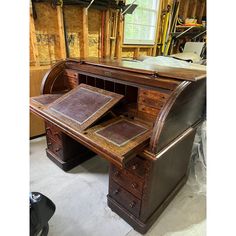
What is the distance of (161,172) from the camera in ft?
4.38

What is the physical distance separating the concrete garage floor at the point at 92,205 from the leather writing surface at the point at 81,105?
819mm

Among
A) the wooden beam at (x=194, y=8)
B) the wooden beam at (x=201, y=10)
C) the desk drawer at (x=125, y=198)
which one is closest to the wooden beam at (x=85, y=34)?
the desk drawer at (x=125, y=198)

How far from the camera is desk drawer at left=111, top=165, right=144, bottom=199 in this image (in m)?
1.30

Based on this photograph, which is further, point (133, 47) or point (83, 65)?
point (133, 47)

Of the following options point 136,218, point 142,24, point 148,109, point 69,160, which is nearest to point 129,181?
point 136,218

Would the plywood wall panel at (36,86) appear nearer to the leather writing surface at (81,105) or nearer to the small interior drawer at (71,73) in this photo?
the small interior drawer at (71,73)

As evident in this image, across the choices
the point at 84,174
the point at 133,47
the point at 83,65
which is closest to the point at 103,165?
the point at 84,174

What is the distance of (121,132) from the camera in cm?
116

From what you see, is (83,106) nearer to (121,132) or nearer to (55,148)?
(121,132)

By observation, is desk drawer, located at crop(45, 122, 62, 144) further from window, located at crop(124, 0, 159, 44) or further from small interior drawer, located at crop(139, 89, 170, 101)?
window, located at crop(124, 0, 159, 44)

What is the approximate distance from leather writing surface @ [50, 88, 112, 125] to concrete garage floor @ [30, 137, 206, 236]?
2.69 ft

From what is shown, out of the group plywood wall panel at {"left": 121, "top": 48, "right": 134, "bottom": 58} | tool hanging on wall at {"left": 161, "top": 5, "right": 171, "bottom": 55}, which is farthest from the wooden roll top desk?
tool hanging on wall at {"left": 161, "top": 5, "right": 171, "bottom": 55}

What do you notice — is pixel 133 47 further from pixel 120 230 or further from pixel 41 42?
pixel 120 230
